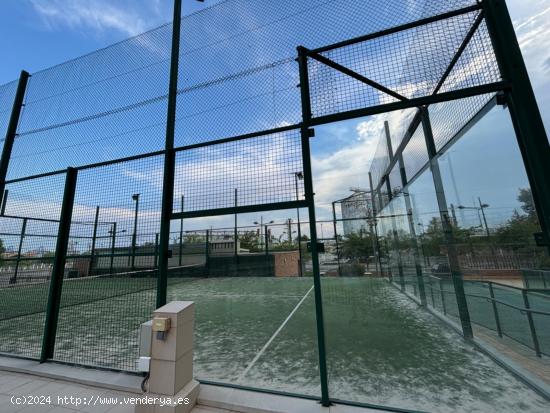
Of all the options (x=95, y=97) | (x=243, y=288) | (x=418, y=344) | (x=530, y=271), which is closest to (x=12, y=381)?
(x=95, y=97)

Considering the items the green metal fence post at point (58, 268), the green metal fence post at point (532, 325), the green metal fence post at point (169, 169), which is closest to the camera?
the green metal fence post at point (532, 325)

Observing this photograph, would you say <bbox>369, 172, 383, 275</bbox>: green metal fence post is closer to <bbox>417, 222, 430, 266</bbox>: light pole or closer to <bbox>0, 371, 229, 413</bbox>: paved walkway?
<bbox>417, 222, 430, 266</bbox>: light pole

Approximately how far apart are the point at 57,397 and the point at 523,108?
4.24 meters

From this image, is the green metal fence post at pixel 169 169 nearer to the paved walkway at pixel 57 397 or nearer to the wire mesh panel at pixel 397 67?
the paved walkway at pixel 57 397

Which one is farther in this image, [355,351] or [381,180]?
[381,180]

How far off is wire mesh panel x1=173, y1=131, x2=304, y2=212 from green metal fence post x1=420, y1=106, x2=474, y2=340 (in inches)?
98.6

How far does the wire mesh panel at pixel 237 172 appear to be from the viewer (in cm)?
235

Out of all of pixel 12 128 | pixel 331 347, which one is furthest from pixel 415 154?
pixel 12 128

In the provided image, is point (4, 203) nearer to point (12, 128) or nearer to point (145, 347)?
point (12, 128)

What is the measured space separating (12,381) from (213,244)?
18.1 ft

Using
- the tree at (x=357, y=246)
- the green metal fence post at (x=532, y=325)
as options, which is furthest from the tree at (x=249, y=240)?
the green metal fence post at (x=532, y=325)

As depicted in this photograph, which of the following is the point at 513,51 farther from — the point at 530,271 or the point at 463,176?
the point at 530,271

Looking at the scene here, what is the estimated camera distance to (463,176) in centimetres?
307

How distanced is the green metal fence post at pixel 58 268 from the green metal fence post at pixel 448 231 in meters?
4.82
